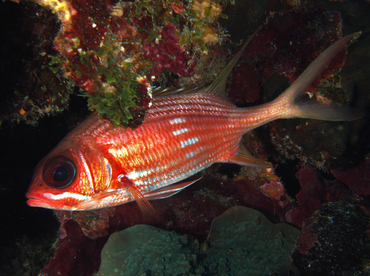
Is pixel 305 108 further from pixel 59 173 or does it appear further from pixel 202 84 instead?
pixel 59 173

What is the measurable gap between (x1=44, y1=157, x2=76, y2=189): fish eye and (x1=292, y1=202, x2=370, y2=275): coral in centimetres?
344

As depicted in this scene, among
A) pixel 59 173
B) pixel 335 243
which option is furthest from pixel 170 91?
pixel 335 243

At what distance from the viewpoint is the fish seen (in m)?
2.10

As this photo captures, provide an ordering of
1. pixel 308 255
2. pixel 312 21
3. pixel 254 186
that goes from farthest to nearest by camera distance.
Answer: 1. pixel 254 186
2. pixel 312 21
3. pixel 308 255

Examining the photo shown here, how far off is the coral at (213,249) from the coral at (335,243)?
1.22 feet

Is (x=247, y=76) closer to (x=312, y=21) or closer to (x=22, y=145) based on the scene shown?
(x=312, y=21)

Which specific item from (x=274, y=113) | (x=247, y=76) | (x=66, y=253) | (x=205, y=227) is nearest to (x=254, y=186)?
(x=205, y=227)

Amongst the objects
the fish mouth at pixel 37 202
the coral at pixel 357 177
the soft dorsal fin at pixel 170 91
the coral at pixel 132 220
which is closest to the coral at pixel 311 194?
the coral at pixel 357 177

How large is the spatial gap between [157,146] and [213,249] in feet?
6.98

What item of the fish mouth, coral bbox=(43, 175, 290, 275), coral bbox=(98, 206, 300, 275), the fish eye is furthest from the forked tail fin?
the fish mouth

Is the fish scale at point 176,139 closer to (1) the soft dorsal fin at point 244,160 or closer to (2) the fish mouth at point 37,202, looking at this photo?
(1) the soft dorsal fin at point 244,160

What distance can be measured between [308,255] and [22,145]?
639 centimetres

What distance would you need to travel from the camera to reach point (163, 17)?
232 cm

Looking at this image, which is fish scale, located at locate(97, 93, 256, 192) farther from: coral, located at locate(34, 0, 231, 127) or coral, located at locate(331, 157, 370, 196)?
coral, located at locate(331, 157, 370, 196)
